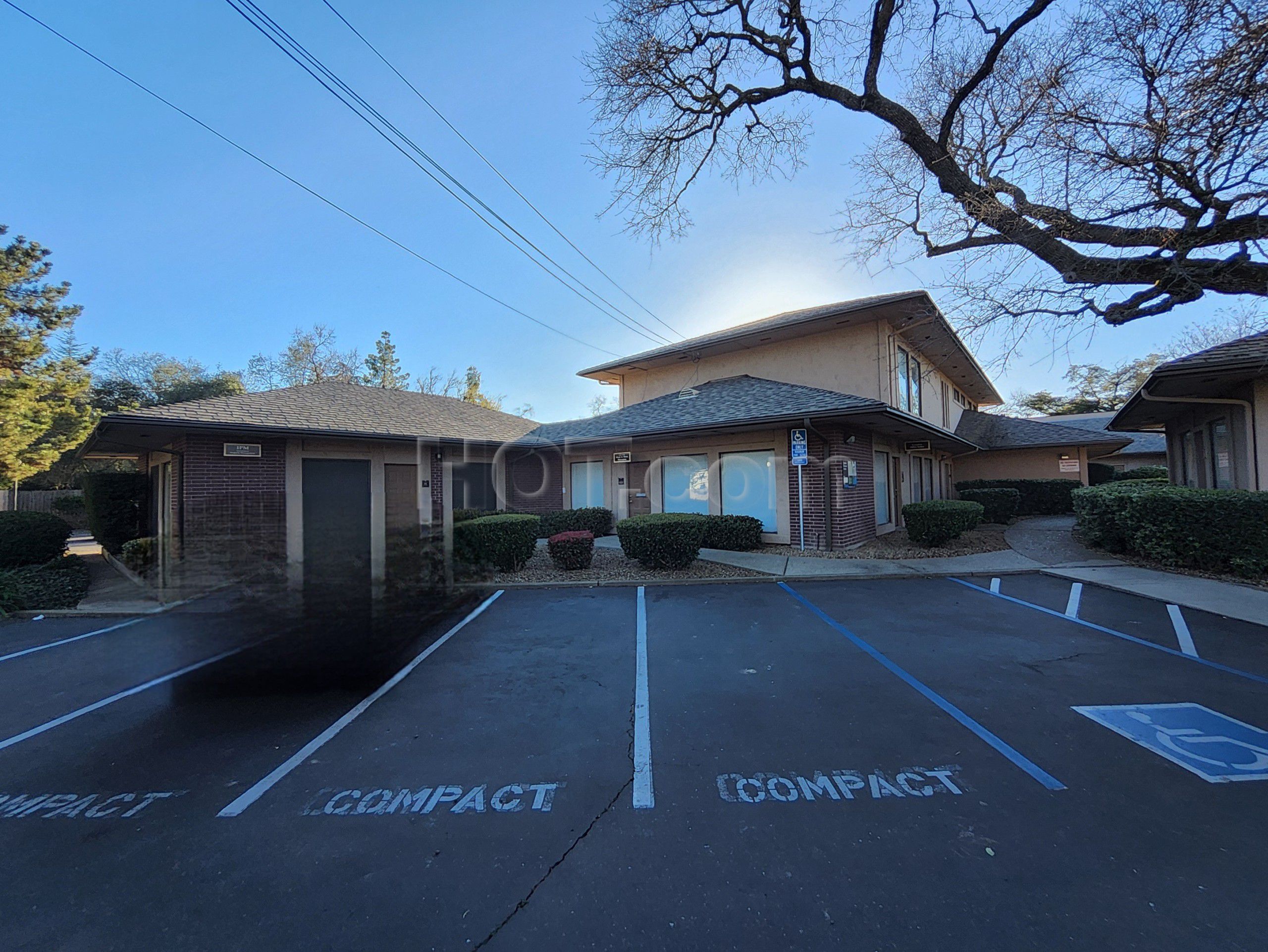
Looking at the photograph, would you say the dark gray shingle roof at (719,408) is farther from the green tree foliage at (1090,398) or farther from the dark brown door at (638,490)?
the green tree foliage at (1090,398)

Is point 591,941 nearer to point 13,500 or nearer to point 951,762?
point 951,762

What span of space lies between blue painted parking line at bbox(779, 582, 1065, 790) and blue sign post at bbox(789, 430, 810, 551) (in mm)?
4762

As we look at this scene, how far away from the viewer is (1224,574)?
7.79 meters

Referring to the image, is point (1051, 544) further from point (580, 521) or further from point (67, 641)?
point (67, 641)

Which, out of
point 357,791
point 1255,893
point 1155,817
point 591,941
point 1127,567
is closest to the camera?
point 591,941

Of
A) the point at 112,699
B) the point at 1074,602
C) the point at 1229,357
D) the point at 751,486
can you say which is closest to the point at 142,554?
the point at 112,699

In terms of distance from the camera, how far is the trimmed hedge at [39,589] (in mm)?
7762

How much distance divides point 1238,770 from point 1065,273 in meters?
5.56

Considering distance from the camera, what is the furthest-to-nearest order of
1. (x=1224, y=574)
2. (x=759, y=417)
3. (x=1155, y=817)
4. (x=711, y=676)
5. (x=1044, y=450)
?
(x=1044, y=450) → (x=759, y=417) → (x=1224, y=574) → (x=711, y=676) → (x=1155, y=817)

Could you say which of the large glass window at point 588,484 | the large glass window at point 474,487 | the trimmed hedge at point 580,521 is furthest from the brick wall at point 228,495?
the large glass window at point 588,484

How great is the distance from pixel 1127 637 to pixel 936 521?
6.02 m

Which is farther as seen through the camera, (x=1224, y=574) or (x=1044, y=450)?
(x=1044, y=450)

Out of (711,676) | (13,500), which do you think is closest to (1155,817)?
(711,676)

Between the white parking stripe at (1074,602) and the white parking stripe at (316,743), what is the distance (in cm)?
769
